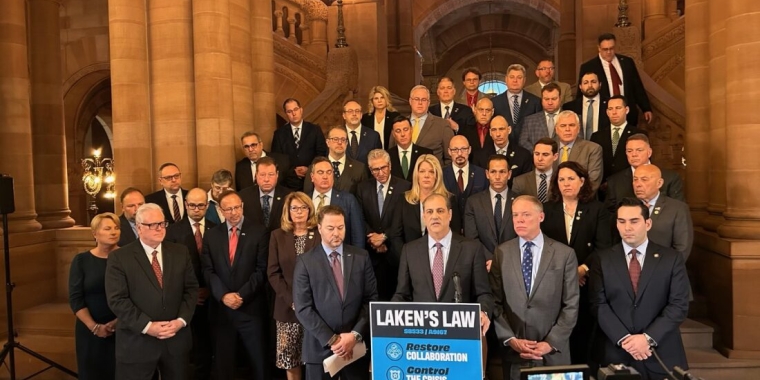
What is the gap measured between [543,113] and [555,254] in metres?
2.25

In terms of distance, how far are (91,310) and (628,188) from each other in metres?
4.07

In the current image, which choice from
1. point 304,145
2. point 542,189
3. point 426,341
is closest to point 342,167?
point 304,145

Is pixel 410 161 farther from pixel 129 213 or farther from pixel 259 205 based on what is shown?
pixel 129 213

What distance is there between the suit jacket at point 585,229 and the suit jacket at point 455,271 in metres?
0.73

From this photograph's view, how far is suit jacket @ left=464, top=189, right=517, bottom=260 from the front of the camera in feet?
15.6

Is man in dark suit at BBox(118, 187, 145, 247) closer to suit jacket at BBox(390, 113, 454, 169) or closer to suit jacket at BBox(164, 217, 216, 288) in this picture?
suit jacket at BBox(164, 217, 216, 288)

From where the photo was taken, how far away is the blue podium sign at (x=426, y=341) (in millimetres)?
2857

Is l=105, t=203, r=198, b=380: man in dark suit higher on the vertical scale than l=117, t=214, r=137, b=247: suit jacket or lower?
lower

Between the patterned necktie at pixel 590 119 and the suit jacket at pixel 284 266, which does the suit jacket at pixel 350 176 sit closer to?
the suit jacket at pixel 284 266

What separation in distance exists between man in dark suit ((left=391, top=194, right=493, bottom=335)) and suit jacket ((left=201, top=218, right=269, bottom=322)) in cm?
122

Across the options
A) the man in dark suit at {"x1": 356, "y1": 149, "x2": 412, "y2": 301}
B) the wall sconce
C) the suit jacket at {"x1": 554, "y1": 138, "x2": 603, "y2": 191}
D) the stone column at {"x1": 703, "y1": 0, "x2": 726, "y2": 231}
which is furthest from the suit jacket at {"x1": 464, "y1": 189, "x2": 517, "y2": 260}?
the wall sconce

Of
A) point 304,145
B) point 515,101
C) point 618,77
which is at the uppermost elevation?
point 618,77

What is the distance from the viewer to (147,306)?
427cm

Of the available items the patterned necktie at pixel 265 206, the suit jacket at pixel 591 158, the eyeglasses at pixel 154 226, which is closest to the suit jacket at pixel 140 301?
the eyeglasses at pixel 154 226
